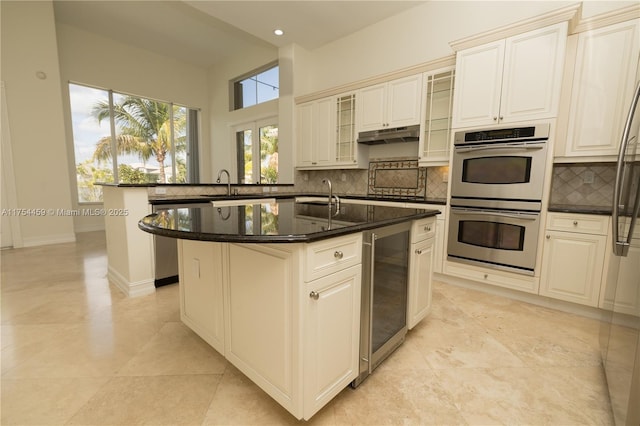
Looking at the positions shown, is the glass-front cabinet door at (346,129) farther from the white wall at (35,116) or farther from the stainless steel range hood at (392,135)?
the white wall at (35,116)

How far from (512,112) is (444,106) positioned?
2.75 ft

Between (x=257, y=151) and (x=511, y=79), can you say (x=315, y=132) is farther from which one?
(x=511, y=79)

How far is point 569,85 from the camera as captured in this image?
244cm

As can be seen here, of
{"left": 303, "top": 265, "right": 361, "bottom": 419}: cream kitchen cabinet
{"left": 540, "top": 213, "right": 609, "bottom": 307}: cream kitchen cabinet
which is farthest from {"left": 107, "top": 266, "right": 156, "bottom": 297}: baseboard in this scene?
{"left": 540, "top": 213, "right": 609, "bottom": 307}: cream kitchen cabinet

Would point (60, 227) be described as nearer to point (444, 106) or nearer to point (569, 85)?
point (444, 106)

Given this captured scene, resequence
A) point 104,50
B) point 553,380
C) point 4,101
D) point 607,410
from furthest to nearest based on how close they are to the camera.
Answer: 1. point 104,50
2. point 4,101
3. point 553,380
4. point 607,410

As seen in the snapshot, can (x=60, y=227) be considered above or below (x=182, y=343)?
above

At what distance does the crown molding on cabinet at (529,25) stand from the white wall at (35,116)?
5.83m

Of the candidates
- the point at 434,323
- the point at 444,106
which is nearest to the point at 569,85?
the point at 444,106

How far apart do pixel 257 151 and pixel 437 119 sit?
13.1 feet

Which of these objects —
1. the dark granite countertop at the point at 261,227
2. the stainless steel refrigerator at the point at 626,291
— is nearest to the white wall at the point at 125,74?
the dark granite countertop at the point at 261,227

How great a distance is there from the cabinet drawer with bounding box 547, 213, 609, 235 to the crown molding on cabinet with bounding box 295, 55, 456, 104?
1860 millimetres

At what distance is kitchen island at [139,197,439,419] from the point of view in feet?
3.70

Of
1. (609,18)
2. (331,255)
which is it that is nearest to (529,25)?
(609,18)
